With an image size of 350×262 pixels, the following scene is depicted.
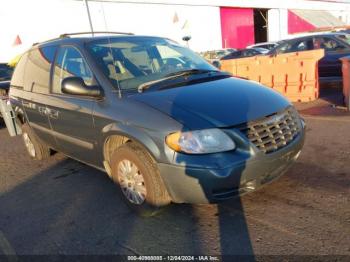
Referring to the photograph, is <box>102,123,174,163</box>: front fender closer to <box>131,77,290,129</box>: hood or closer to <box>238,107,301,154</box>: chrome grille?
<box>131,77,290,129</box>: hood

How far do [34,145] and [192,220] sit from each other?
3.37 metres

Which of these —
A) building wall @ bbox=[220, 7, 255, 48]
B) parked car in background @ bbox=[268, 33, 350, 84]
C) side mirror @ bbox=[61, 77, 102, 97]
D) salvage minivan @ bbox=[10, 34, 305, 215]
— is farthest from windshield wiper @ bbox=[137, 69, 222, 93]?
building wall @ bbox=[220, 7, 255, 48]

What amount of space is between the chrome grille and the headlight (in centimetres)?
19

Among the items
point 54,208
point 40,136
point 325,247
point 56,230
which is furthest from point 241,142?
point 40,136

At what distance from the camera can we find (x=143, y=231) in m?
3.12

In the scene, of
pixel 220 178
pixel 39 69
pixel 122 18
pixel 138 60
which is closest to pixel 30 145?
pixel 39 69

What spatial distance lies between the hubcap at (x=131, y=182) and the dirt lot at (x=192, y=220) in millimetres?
216

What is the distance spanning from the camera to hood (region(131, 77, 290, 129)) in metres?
2.82

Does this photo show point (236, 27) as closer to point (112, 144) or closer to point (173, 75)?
point (173, 75)

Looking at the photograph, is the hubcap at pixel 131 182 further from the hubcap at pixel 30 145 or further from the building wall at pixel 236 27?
the building wall at pixel 236 27

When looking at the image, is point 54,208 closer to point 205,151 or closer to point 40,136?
point 40,136

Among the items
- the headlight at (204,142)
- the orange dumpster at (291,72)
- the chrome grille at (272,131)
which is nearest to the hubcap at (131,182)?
the headlight at (204,142)

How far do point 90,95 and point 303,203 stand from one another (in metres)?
2.39

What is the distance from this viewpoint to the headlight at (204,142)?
2.74m
